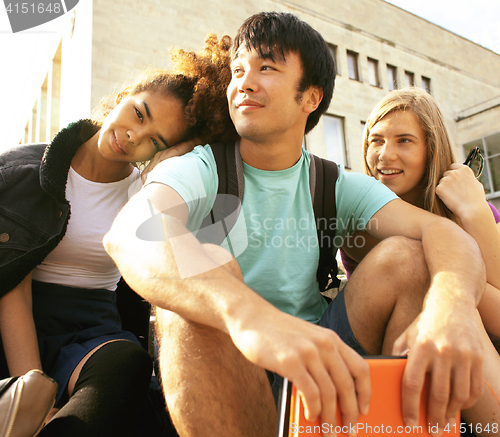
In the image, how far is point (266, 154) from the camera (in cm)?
189

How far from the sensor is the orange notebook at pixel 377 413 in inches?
32.1

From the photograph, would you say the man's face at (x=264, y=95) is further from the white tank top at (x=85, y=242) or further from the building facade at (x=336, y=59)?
the building facade at (x=336, y=59)

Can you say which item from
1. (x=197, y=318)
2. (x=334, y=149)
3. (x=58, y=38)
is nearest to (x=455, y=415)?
(x=197, y=318)

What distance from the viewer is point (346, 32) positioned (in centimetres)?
1530

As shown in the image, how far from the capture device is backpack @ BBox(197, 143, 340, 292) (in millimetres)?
1705

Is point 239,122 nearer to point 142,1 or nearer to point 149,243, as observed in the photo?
point 149,243

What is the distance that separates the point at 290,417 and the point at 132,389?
0.79 meters

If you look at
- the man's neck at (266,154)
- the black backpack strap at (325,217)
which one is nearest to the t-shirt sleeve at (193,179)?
the man's neck at (266,154)

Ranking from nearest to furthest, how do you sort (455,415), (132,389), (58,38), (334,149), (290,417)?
(290,417), (455,415), (132,389), (58,38), (334,149)

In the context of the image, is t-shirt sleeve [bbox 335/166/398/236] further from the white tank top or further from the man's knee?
the white tank top

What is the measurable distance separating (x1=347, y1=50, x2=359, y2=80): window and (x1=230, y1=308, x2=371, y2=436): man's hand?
16.1m

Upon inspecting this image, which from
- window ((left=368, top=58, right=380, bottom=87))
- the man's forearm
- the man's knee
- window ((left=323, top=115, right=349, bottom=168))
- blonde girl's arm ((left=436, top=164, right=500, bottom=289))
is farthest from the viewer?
window ((left=368, top=58, right=380, bottom=87))

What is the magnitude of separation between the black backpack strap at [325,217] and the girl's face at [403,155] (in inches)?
27.5

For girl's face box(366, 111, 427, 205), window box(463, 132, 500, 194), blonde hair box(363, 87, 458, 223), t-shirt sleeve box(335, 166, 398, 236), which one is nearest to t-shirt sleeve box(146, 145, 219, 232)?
t-shirt sleeve box(335, 166, 398, 236)
